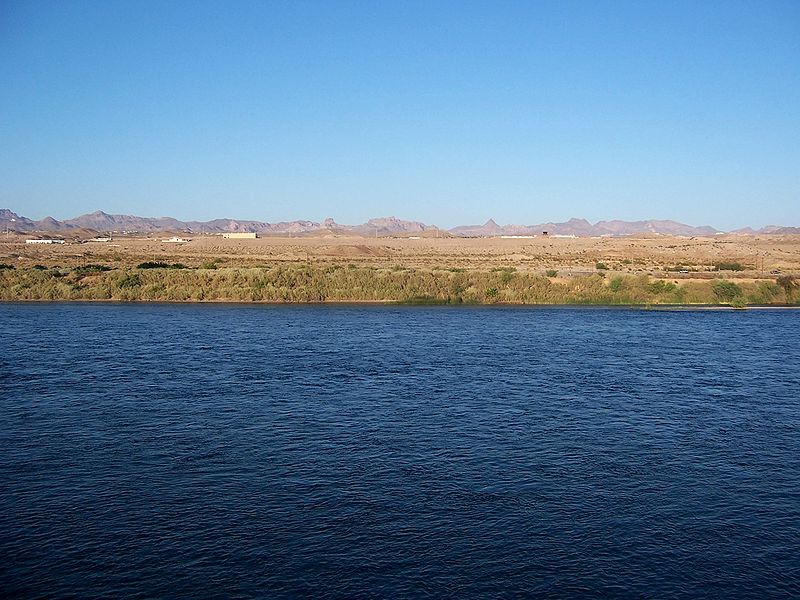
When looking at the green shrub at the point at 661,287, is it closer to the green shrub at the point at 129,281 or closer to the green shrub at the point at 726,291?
the green shrub at the point at 726,291

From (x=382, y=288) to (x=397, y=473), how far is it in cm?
4259

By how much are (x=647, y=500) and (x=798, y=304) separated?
1954 inches

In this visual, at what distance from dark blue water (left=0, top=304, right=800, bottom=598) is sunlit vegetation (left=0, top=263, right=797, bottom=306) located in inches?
924

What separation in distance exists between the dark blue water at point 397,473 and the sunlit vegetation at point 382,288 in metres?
23.5

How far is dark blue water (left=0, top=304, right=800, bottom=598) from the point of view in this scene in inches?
557

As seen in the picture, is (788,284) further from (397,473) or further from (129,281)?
(397,473)

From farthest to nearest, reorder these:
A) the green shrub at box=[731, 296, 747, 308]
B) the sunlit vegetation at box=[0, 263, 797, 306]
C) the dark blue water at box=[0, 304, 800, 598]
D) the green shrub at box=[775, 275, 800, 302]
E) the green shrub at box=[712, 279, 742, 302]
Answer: the green shrub at box=[775, 275, 800, 302] < the green shrub at box=[712, 279, 742, 302] < the sunlit vegetation at box=[0, 263, 797, 306] < the green shrub at box=[731, 296, 747, 308] < the dark blue water at box=[0, 304, 800, 598]

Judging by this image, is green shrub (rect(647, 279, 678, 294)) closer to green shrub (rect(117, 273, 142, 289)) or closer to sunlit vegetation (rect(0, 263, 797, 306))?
sunlit vegetation (rect(0, 263, 797, 306))

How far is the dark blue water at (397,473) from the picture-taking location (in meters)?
14.1

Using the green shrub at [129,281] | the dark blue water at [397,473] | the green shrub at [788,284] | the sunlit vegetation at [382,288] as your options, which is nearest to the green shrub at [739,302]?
the sunlit vegetation at [382,288]

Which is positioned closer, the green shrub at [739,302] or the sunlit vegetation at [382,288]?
the green shrub at [739,302]

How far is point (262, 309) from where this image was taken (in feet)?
184

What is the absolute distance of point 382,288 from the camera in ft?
201

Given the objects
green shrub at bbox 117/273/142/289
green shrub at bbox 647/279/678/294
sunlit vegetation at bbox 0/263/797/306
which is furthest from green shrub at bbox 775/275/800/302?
green shrub at bbox 117/273/142/289
